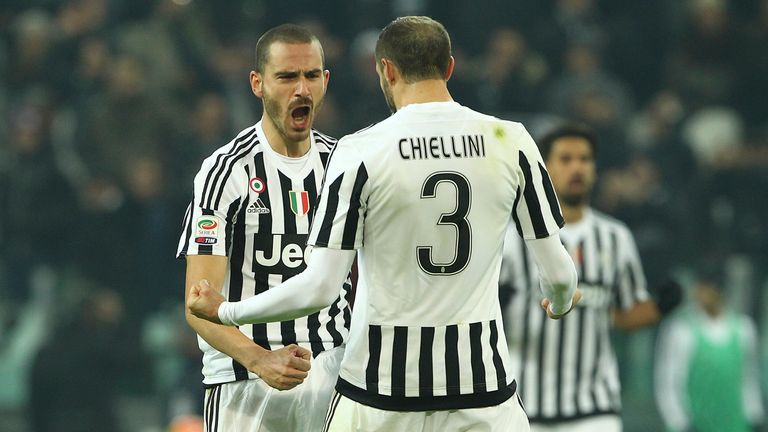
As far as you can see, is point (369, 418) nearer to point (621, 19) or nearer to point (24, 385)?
point (24, 385)

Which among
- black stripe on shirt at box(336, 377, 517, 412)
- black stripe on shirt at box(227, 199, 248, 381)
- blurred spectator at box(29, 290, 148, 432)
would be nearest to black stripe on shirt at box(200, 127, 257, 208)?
black stripe on shirt at box(227, 199, 248, 381)

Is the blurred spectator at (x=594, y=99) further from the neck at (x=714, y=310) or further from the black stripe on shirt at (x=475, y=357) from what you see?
the black stripe on shirt at (x=475, y=357)

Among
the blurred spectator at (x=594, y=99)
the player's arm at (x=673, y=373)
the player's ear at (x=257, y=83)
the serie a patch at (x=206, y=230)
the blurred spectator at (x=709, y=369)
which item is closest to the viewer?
the serie a patch at (x=206, y=230)

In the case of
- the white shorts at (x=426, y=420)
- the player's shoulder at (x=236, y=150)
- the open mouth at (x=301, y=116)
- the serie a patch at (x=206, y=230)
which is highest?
the open mouth at (x=301, y=116)

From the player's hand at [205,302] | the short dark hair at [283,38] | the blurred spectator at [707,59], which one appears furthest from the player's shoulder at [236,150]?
the blurred spectator at [707,59]

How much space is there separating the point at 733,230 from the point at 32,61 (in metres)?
5.67

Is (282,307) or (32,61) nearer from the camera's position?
(282,307)

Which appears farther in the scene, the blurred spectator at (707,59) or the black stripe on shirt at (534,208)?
the blurred spectator at (707,59)

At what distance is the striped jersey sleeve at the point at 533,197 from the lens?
386 cm

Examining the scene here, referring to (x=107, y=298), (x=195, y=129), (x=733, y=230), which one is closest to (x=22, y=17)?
(x=195, y=129)

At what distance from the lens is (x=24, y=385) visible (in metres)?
9.34

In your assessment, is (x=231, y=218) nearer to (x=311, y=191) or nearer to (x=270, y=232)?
(x=270, y=232)

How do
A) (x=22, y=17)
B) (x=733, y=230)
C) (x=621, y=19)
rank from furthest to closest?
(x=621, y=19) → (x=22, y=17) → (x=733, y=230)

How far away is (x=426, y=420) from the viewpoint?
151 inches
